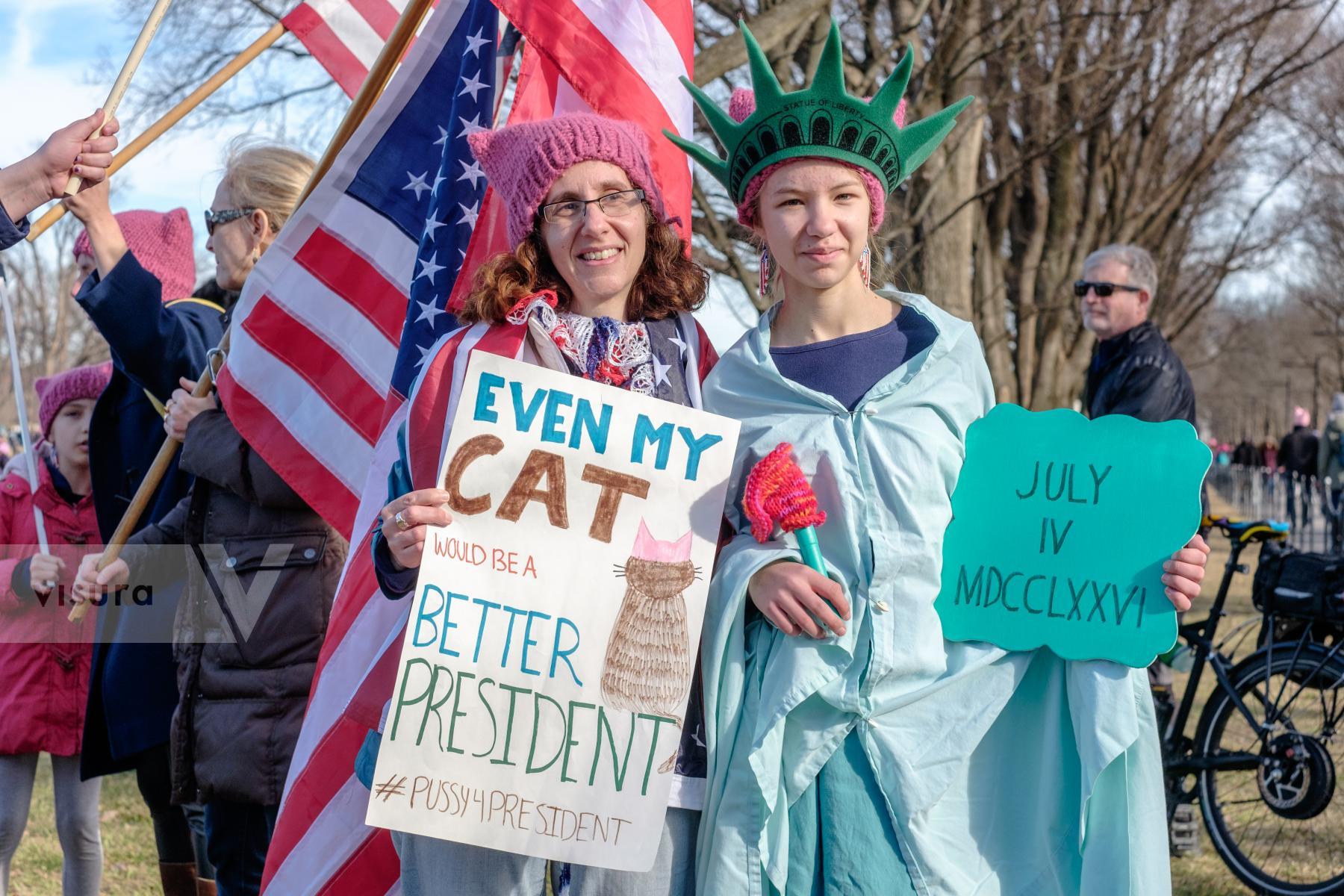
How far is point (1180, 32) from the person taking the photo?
11.3m

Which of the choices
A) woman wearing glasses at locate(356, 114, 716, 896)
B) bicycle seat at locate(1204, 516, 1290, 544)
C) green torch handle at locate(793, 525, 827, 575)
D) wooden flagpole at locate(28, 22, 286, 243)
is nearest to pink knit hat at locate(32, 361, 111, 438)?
wooden flagpole at locate(28, 22, 286, 243)

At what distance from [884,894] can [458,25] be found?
8.97ft

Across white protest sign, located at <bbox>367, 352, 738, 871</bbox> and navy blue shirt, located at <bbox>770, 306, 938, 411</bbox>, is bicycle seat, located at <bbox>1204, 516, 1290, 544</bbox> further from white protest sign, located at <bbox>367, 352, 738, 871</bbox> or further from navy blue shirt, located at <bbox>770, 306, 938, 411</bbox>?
white protest sign, located at <bbox>367, 352, 738, 871</bbox>

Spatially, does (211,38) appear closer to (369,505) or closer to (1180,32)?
(1180,32)

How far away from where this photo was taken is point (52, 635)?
4.17 m

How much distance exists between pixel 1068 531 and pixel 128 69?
2672mm

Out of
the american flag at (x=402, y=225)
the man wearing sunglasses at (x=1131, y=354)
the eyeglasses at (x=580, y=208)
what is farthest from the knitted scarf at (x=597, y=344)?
the man wearing sunglasses at (x=1131, y=354)

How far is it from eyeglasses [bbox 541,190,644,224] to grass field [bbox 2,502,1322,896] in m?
3.70

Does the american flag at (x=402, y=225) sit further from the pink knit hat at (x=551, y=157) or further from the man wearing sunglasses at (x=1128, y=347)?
the man wearing sunglasses at (x=1128, y=347)

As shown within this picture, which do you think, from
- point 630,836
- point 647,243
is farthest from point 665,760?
point 647,243

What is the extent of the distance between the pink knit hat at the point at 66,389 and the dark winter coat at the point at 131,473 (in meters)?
0.51

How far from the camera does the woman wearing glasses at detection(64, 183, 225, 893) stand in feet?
11.5

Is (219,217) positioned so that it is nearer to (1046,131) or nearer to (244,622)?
(244,622)

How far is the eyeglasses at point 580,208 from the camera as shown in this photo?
262cm
